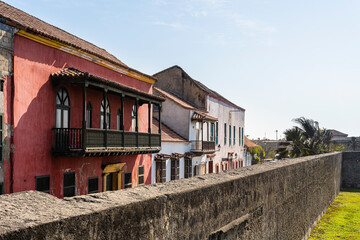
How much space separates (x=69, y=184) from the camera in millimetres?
13570

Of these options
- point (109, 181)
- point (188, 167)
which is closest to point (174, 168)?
point (188, 167)

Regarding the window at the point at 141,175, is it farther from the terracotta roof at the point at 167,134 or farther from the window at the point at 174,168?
the window at the point at 174,168

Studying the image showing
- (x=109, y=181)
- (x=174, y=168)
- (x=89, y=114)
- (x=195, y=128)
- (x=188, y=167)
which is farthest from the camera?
(x=195, y=128)

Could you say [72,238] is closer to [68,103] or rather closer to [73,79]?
[73,79]

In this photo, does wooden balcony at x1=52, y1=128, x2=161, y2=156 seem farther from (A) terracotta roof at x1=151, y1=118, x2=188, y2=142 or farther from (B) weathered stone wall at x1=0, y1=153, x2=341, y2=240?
(B) weathered stone wall at x1=0, y1=153, x2=341, y2=240

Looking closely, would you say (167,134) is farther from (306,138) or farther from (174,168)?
(306,138)

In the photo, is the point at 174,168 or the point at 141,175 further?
the point at 174,168

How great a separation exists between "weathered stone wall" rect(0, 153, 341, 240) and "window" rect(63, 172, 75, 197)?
8075 millimetres

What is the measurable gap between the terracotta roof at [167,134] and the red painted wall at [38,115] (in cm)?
757

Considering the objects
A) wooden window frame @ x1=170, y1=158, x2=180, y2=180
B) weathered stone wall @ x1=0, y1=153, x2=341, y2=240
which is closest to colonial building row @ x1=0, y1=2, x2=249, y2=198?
wooden window frame @ x1=170, y1=158, x2=180, y2=180

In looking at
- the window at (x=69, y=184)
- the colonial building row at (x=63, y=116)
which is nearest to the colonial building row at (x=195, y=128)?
the colonial building row at (x=63, y=116)

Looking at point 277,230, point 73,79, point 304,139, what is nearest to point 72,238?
point 277,230

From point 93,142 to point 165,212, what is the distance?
10.4 meters

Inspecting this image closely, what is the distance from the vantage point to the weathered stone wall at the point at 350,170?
30.0 meters
